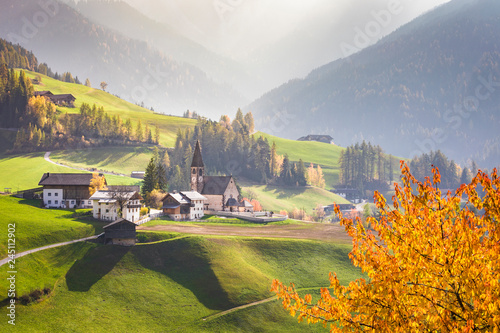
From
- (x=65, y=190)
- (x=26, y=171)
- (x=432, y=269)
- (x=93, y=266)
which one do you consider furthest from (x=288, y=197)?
(x=432, y=269)

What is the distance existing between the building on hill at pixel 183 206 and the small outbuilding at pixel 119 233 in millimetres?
27026

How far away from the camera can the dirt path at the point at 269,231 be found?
81775 millimetres

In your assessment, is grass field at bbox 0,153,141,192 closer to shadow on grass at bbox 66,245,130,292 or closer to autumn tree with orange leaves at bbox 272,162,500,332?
shadow on grass at bbox 66,245,130,292

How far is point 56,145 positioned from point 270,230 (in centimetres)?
11993

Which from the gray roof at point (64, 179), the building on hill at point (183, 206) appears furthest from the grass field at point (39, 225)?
the building on hill at point (183, 206)

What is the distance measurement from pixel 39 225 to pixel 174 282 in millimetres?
25952

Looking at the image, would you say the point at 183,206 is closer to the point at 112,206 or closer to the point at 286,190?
the point at 112,206

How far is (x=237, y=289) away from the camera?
6100 cm

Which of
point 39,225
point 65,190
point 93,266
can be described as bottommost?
point 93,266

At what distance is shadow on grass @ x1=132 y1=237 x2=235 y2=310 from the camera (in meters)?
59.4

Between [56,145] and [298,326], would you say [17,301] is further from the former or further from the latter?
[56,145]

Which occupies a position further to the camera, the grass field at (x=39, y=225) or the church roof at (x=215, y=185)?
the church roof at (x=215, y=185)

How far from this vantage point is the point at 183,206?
100 metres

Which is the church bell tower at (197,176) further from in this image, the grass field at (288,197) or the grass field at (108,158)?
the grass field at (108,158)
